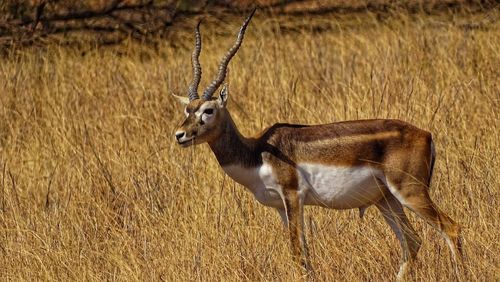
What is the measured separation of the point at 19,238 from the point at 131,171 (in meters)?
1.33

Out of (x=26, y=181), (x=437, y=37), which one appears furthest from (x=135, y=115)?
(x=437, y=37)

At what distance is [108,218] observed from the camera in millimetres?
8070

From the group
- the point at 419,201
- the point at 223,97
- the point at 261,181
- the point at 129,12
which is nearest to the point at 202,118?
the point at 223,97

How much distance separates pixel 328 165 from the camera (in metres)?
6.72

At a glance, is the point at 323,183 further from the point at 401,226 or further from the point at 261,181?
the point at 401,226

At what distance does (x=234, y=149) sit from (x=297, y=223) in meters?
0.55

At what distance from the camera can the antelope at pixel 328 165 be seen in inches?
263

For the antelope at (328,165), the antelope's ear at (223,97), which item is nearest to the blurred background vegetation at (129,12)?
the antelope's ear at (223,97)

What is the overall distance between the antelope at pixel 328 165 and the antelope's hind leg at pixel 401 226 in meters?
0.10

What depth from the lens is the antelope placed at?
21.9 feet

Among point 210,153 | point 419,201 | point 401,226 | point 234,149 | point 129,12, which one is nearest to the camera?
point 419,201

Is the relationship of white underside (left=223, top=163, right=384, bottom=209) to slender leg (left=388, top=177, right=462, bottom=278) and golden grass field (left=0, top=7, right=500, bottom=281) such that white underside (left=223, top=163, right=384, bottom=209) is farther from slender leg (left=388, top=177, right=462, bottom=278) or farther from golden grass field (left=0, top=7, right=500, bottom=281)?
golden grass field (left=0, top=7, right=500, bottom=281)

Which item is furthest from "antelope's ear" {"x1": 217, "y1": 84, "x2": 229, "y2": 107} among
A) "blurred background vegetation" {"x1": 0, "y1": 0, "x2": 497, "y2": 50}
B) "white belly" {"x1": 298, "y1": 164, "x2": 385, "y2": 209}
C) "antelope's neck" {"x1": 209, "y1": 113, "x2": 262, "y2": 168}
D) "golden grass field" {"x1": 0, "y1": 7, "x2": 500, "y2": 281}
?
"blurred background vegetation" {"x1": 0, "y1": 0, "x2": 497, "y2": 50}

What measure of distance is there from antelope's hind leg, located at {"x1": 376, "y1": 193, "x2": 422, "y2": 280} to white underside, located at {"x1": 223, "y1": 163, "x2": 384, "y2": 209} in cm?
19
